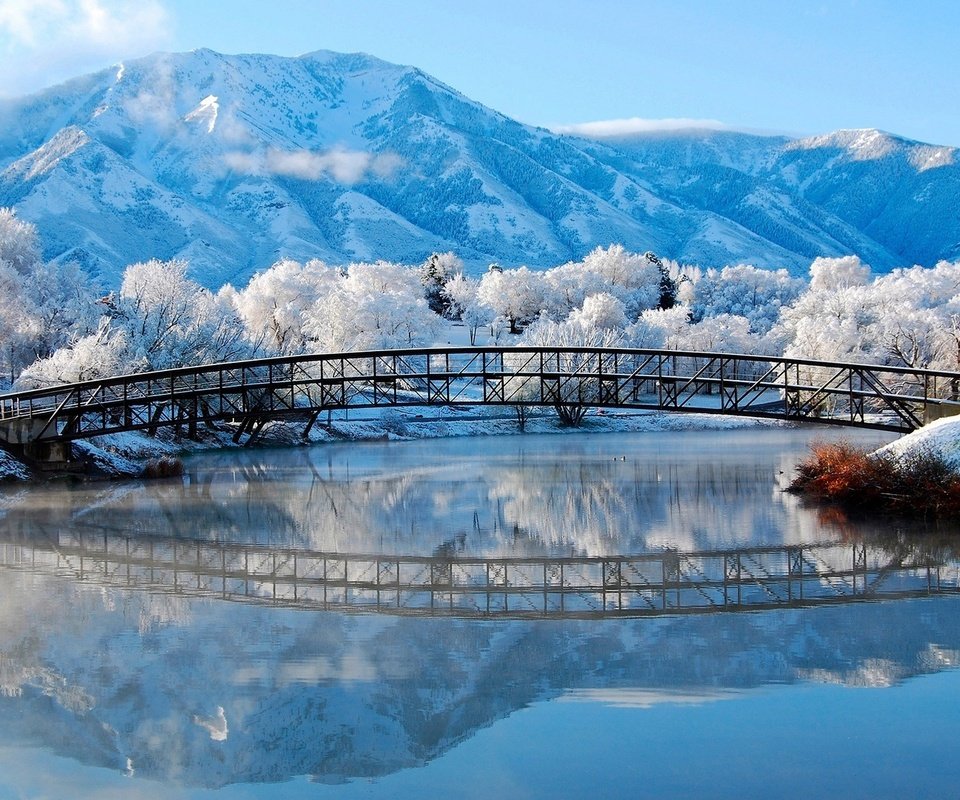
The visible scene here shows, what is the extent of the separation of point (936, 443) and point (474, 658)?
2035 centimetres

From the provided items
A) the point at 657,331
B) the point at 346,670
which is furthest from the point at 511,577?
the point at 657,331

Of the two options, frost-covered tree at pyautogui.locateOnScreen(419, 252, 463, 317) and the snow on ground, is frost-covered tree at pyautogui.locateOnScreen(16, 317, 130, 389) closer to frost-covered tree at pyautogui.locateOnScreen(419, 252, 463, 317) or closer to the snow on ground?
the snow on ground

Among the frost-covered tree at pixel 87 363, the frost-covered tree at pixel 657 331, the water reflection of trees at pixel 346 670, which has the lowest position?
the frost-covered tree at pixel 657 331

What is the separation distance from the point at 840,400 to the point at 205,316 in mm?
38749

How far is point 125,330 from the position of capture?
57.9 meters

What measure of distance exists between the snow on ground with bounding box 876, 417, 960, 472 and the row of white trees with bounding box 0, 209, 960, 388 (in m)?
35.4

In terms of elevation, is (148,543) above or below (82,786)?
below

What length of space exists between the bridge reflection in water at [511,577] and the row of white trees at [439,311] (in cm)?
3104

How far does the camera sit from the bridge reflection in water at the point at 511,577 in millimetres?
19297

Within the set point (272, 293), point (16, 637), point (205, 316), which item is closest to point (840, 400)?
point (205, 316)

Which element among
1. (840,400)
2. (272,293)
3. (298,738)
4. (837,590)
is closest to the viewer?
(298,738)

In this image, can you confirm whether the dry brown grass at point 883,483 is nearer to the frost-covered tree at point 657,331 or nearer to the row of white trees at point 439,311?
the row of white trees at point 439,311

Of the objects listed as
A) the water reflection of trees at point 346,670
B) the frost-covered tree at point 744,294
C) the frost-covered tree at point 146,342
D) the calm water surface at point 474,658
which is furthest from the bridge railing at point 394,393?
the frost-covered tree at point 744,294

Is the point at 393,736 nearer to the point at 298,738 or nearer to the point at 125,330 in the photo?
the point at 298,738
